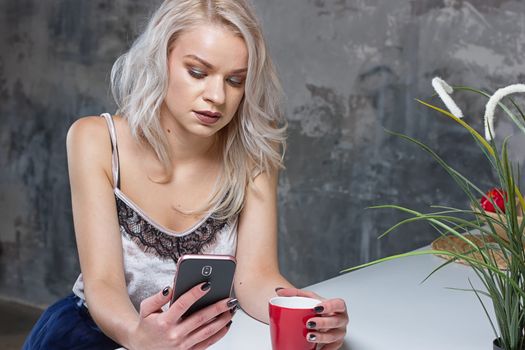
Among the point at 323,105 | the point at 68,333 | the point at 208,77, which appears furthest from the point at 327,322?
the point at 323,105

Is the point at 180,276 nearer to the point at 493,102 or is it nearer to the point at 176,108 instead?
the point at 493,102

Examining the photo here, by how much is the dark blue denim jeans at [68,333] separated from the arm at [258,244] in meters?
0.33

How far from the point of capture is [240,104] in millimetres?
1844

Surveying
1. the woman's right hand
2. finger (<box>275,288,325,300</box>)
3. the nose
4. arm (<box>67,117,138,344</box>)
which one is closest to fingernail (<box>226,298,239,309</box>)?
the woman's right hand

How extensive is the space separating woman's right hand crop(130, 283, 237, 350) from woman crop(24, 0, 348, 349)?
0.36 meters

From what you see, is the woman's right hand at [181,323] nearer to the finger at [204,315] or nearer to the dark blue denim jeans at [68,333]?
the finger at [204,315]

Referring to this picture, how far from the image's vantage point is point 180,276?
3.51 feet

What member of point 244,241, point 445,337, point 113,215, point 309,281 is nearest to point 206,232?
point 244,241

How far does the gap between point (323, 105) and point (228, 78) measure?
6.83ft

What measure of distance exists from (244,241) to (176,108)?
0.36m

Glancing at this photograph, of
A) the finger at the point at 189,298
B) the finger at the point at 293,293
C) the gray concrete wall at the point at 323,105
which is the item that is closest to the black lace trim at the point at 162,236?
the finger at the point at 293,293

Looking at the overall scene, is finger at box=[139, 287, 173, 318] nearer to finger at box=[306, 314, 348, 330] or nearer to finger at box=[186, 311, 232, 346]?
finger at box=[186, 311, 232, 346]

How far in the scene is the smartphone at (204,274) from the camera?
1065 millimetres

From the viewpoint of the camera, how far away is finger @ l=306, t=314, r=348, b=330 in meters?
1.09
